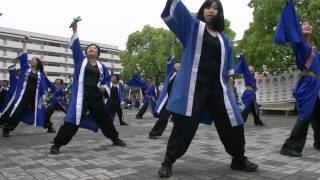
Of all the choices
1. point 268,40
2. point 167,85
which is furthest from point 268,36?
point 167,85

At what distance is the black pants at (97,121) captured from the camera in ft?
20.3

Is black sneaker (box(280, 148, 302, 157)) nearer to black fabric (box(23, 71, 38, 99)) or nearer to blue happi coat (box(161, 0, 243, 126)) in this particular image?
blue happi coat (box(161, 0, 243, 126))

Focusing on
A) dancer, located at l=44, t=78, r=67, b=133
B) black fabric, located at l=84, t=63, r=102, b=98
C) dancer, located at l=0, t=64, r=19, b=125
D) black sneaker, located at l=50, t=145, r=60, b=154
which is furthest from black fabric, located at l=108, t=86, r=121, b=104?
black sneaker, located at l=50, t=145, r=60, b=154

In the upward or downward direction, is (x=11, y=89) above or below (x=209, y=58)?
below

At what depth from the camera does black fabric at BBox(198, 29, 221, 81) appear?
4.39 meters

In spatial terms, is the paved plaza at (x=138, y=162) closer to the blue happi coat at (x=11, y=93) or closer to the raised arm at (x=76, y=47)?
the raised arm at (x=76, y=47)

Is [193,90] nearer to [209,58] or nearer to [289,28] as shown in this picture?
[209,58]

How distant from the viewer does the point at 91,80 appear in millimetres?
6605

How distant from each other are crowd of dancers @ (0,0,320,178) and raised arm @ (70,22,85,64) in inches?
0.6

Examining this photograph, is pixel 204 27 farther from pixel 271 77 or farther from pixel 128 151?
pixel 271 77

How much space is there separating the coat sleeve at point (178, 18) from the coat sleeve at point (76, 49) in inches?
101

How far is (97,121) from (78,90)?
68cm

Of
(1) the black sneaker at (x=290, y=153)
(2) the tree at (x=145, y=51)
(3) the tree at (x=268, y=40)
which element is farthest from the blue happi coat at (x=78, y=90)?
(2) the tree at (x=145, y=51)

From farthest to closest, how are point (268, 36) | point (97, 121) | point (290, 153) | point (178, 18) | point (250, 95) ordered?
1. point (268, 36)
2. point (250, 95)
3. point (97, 121)
4. point (290, 153)
5. point (178, 18)
